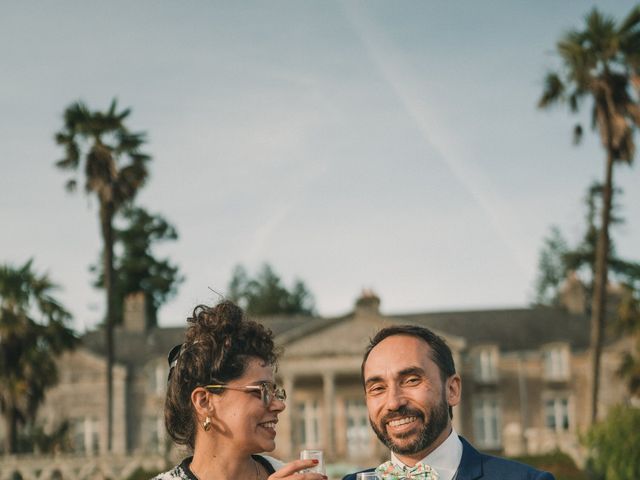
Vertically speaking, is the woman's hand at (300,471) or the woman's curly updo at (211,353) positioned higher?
the woman's curly updo at (211,353)

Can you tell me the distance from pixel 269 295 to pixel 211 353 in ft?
248

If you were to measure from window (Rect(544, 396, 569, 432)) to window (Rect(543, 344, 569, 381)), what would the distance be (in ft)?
3.53

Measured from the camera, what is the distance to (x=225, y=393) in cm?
404

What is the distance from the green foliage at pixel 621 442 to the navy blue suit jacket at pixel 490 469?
11159 mm

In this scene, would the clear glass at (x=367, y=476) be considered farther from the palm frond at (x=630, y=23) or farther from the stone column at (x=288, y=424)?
the stone column at (x=288, y=424)

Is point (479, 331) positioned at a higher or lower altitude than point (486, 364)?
higher

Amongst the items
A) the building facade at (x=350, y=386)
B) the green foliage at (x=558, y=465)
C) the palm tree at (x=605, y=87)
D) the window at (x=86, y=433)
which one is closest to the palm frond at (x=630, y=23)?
the palm tree at (x=605, y=87)

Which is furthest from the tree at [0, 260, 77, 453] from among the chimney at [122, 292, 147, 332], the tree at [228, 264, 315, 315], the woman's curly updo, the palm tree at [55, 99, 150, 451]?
the tree at [228, 264, 315, 315]

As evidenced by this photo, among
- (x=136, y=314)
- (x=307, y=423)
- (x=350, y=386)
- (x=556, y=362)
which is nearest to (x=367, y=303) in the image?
(x=350, y=386)

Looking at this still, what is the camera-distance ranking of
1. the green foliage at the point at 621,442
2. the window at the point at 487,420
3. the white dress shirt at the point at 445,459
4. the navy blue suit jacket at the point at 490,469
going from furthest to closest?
1. the window at the point at 487,420
2. the green foliage at the point at 621,442
3. the white dress shirt at the point at 445,459
4. the navy blue suit jacket at the point at 490,469

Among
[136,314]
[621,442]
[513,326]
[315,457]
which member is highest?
[136,314]

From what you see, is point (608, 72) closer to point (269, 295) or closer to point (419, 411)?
point (419, 411)

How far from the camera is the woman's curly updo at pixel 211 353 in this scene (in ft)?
13.3

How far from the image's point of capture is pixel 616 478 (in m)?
A: 14.6
